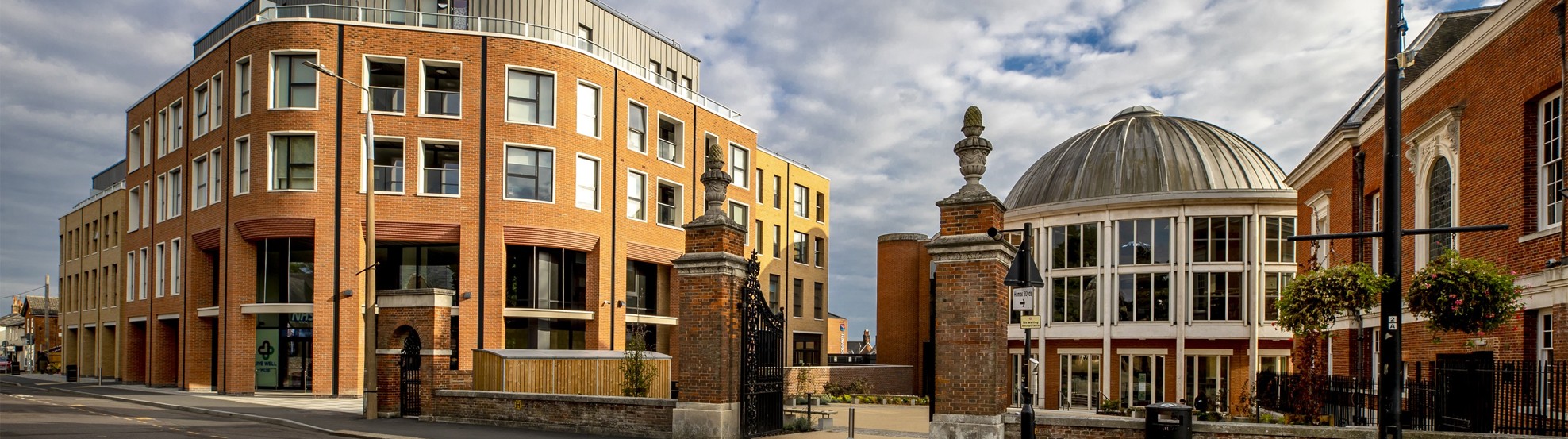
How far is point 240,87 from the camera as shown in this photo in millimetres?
35125

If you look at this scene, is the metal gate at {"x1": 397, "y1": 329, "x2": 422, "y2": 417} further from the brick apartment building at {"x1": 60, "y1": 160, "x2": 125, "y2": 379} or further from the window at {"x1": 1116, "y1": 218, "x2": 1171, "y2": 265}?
the brick apartment building at {"x1": 60, "y1": 160, "x2": 125, "y2": 379}

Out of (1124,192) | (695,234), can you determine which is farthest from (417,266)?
(1124,192)

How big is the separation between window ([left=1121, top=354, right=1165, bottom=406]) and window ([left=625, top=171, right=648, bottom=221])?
17.5 metres

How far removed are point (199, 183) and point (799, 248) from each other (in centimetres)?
2883

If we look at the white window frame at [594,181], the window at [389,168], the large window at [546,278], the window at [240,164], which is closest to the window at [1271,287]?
the white window frame at [594,181]

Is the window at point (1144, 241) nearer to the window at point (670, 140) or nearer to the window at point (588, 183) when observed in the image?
the window at point (670, 140)

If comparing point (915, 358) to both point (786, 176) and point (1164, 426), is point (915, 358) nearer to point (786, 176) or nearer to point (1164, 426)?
point (786, 176)

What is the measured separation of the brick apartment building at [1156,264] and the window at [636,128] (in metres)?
11.5

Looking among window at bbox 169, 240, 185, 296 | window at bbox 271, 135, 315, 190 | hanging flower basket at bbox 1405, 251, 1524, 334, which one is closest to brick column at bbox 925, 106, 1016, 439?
hanging flower basket at bbox 1405, 251, 1524, 334

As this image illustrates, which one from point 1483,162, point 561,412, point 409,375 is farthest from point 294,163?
point 1483,162

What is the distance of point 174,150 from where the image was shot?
134 ft

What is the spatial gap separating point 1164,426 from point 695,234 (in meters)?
7.86

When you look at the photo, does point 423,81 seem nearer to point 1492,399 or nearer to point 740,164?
point 740,164

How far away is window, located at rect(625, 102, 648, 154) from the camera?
3888 cm
